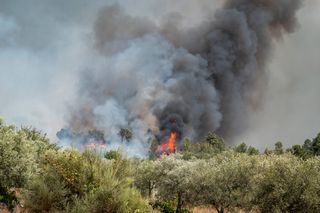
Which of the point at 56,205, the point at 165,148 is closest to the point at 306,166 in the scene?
the point at 56,205

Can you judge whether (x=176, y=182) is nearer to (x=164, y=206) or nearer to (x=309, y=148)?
(x=164, y=206)

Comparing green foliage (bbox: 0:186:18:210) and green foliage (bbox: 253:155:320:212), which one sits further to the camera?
green foliage (bbox: 0:186:18:210)

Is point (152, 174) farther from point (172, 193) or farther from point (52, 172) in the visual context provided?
point (52, 172)

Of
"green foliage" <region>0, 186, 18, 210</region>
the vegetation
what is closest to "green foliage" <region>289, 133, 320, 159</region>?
the vegetation

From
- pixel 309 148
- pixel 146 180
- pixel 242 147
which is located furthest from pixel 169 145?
pixel 146 180

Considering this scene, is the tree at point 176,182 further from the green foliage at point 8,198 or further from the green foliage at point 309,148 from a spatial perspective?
the green foliage at point 309,148

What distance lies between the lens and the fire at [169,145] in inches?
6865

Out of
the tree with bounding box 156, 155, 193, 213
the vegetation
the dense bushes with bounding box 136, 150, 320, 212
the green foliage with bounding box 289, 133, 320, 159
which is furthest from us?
the green foliage with bounding box 289, 133, 320, 159

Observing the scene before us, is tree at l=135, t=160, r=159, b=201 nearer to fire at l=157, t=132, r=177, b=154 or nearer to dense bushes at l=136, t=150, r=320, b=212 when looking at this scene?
dense bushes at l=136, t=150, r=320, b=212

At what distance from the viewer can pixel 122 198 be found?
94.0ft

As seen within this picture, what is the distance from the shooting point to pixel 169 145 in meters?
175

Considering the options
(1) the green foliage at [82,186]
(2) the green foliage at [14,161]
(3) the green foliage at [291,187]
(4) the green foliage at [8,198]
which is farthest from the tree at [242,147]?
(1) the green foliage at [82,186]

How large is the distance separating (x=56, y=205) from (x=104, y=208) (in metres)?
4.54

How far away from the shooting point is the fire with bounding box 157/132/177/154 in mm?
174375
